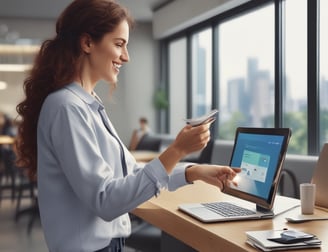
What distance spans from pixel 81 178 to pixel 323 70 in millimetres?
4424

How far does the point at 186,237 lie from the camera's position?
1902 mm

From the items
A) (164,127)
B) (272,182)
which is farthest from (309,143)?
(164,127)

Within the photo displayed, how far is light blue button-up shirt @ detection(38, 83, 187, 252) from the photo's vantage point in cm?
131

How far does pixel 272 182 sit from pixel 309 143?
143 inches

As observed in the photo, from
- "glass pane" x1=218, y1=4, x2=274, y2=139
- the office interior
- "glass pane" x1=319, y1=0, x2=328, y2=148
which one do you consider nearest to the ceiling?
the office interior

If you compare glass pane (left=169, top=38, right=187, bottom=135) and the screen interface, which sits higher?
glass pane (left=169, top=38, right=187, bottom=135)

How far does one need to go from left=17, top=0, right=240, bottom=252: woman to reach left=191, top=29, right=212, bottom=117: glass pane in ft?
21.6

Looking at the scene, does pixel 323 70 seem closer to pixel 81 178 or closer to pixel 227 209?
pixel 227 209

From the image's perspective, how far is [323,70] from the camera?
209 inches

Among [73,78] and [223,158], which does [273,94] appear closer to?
[223,158]

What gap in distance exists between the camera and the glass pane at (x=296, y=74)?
5531 millimetres

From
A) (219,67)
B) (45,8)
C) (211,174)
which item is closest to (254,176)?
(211,174)

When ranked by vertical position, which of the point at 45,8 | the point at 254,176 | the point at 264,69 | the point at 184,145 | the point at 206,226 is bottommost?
the point at 206,226

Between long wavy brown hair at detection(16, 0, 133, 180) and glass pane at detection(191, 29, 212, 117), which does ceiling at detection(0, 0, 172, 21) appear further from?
long wavy brown hair at detection(16, 0, 133, 180)
